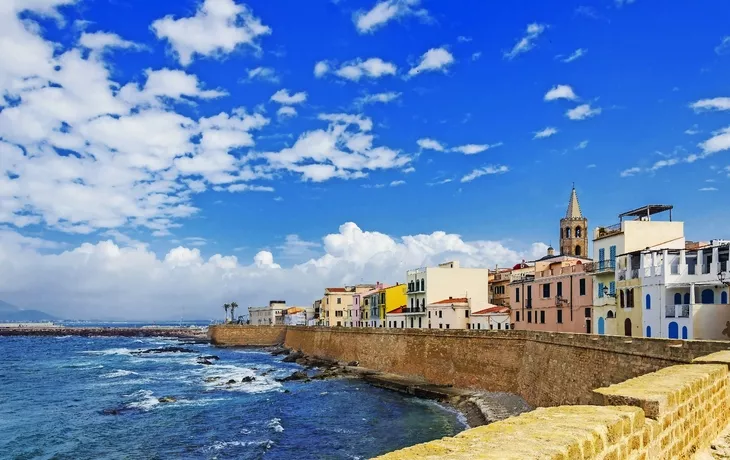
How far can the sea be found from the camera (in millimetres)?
29453

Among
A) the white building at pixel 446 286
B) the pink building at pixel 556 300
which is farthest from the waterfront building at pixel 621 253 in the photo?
the white building at pixel 446 286

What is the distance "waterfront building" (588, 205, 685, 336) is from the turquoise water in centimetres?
1259

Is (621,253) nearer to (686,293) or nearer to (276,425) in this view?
(686,293)

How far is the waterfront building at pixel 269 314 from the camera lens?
448 feet

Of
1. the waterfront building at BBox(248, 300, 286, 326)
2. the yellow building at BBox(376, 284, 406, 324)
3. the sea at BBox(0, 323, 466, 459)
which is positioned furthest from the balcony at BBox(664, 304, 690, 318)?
the waterfront building at BBox(248, 300, 286, 326)

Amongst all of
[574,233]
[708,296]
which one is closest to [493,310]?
[708,296]

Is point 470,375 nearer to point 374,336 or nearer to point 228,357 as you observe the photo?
point 374,336

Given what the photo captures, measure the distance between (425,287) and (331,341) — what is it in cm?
1522

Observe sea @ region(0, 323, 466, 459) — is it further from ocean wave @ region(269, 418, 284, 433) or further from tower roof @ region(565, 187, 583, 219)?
tower roof @ region(565, 187, 583, 219)

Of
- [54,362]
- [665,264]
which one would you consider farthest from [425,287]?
[54,362]

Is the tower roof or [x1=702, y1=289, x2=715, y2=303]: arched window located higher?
the tower roof

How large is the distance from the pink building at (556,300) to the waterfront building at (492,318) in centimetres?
178

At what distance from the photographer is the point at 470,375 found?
140 feet

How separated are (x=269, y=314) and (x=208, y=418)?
4078 inches
